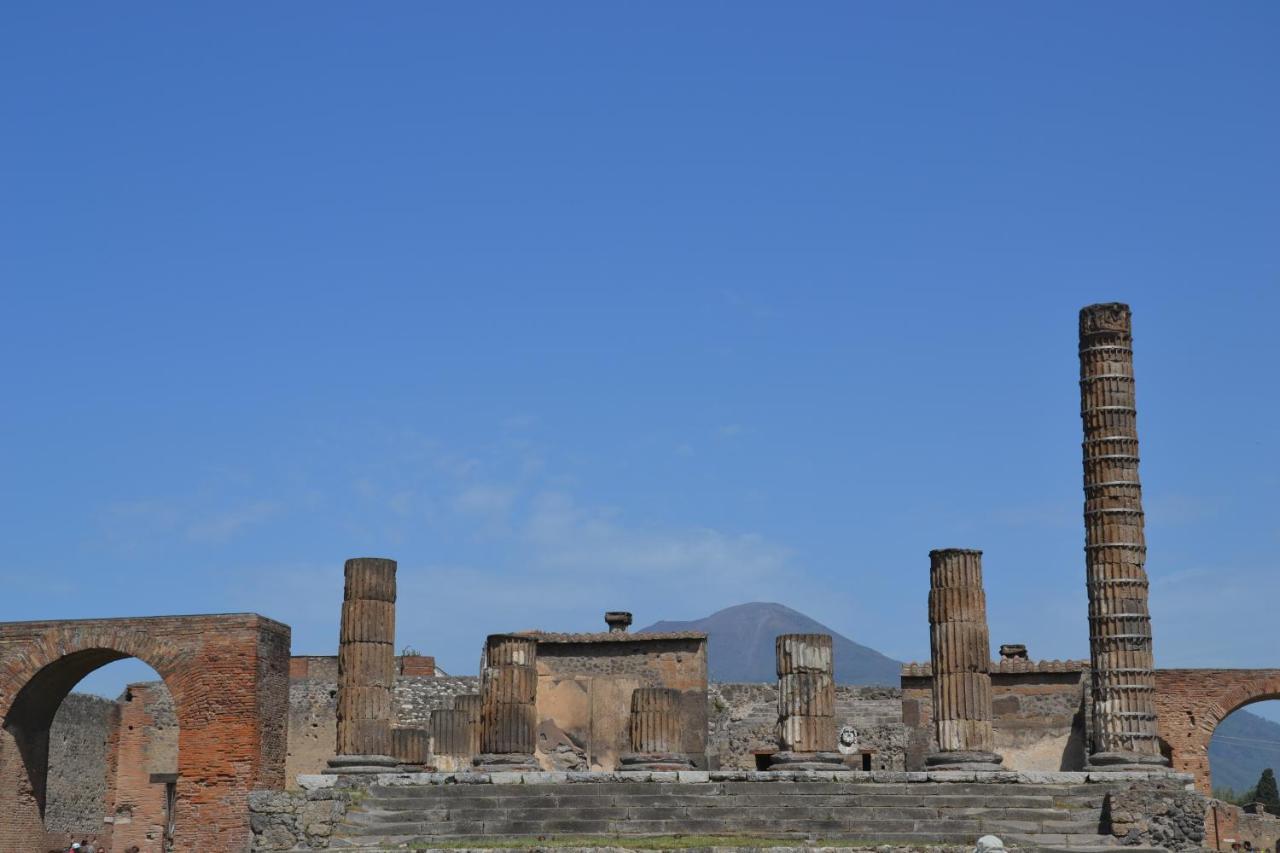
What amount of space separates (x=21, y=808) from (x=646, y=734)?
10619mm

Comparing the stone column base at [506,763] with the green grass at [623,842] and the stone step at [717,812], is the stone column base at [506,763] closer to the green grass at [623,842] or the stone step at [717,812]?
the stone step at [717,812]

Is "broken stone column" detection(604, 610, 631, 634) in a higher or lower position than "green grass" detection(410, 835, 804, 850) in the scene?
higher

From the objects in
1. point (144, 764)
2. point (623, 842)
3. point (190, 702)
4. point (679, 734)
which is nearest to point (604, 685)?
point (679, 734)

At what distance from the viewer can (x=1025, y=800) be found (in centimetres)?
2077

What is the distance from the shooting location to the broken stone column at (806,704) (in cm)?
2306

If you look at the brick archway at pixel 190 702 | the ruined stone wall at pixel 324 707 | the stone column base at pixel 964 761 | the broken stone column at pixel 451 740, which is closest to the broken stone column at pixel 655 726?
the stone column base at pixel 964 761

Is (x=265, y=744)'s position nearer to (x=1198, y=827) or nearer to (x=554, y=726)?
(x=554, y=726)

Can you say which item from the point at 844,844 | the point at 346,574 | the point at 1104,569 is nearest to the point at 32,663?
the point at 346,574

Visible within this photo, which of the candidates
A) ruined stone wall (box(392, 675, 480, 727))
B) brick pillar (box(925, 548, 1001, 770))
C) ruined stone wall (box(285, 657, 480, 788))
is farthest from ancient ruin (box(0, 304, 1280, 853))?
ruined stone wall (box(392, 675, 480, 727))

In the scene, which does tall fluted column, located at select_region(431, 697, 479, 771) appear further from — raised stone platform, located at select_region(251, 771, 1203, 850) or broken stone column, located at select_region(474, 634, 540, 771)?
raised stone platform, located at select_region(251, 771, 1203, 850)

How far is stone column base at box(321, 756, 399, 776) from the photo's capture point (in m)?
23.5

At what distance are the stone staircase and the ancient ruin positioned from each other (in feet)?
0.11

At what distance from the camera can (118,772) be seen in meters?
34.1

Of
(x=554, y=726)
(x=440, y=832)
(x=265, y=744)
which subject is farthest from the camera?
(x=554, y=726)
